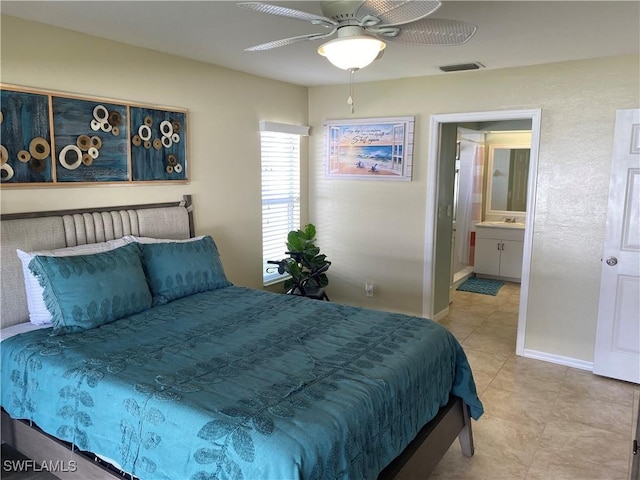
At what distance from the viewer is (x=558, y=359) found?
399cm

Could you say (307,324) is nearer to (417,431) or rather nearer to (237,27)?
(417,431)

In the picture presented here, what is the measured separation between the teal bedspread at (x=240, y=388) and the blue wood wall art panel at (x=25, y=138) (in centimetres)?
99

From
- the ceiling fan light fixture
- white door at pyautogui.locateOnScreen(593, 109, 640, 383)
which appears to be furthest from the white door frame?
the ceiling fan light fixture

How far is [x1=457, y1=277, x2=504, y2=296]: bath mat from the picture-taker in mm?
6375

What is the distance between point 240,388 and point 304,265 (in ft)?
8.98

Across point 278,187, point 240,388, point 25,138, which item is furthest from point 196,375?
point 278,187

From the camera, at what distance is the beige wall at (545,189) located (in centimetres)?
366

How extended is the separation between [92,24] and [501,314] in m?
4.83

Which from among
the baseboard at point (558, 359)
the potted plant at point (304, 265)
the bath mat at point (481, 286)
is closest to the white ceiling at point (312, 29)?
the potted plant at point (304, 265)

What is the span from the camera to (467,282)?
6891 mm

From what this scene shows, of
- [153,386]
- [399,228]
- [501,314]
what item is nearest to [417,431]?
[153,386]

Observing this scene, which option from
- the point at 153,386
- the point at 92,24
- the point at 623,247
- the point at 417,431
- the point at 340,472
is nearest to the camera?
the point at 340,472

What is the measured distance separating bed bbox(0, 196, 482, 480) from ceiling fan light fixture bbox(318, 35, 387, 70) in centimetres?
139

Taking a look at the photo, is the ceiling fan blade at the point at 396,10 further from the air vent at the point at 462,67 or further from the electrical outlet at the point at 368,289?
the electrical outlet at the point at 368,289
